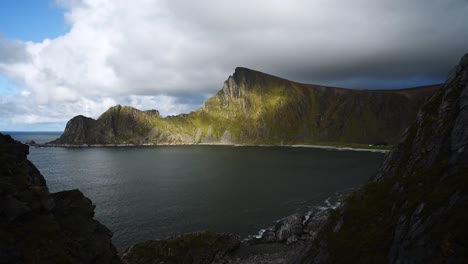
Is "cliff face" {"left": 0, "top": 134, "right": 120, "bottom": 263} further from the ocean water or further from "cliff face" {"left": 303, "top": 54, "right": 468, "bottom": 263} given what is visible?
the ocean water

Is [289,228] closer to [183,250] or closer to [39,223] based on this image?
[183,250]

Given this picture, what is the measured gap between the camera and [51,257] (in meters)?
26.2

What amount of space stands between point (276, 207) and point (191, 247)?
1522 inches

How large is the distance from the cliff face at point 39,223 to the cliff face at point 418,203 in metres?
24.2

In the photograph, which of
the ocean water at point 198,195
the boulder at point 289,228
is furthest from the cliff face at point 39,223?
the boulder at point 289,228

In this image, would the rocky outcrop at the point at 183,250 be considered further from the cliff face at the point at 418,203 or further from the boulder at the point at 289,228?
the cliff face at the point at 418,203

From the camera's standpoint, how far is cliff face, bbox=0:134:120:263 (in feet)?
83.0

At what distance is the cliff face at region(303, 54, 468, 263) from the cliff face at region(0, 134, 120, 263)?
2423 centimetres

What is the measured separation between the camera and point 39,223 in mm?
28250

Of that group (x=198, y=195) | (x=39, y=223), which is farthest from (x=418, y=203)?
(x=198, y=195)

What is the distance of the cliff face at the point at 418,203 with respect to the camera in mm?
15164

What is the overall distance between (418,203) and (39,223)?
33.7m

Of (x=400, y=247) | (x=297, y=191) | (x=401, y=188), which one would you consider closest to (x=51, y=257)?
(x=400, y=247)

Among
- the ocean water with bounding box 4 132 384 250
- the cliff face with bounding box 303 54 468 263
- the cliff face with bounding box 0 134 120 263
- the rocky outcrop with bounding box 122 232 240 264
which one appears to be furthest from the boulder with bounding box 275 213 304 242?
the cliff face with bounding box 0 134 120 263
